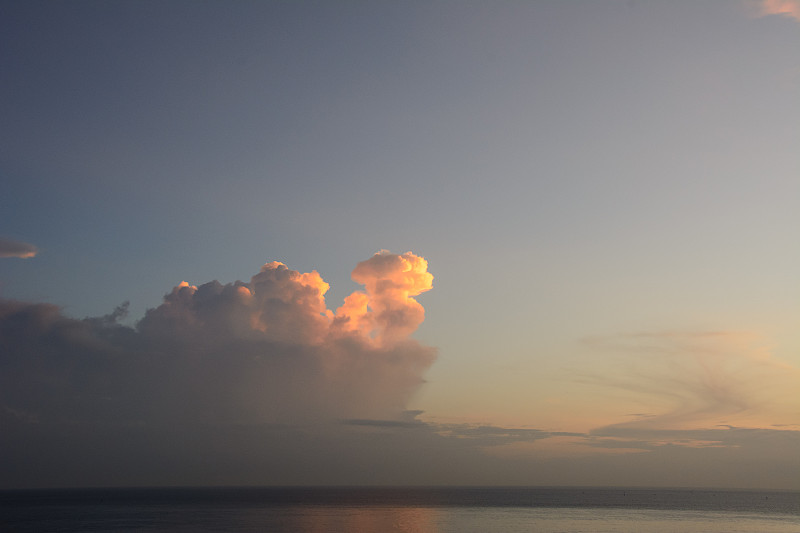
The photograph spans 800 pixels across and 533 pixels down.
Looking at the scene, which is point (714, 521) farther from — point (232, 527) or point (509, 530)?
point (232, 527)

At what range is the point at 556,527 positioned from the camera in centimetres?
10844

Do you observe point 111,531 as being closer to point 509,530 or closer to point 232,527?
point 232,527

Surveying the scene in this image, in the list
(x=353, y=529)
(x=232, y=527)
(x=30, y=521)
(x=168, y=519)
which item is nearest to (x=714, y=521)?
(x=353, y=529)

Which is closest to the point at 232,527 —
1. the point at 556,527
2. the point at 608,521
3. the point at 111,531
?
the point at 111,531

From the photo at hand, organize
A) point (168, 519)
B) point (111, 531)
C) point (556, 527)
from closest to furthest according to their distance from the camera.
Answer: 1. point (111, 531)
2. point (556, 527)
3. point (168, 519)

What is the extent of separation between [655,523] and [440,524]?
4531 cm

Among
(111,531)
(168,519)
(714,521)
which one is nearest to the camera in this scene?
(111,531)

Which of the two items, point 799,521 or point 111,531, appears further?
point 799,521

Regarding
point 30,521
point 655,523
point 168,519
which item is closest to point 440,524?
point 655,523

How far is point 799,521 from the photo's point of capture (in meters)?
131

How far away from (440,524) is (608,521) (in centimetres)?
3817

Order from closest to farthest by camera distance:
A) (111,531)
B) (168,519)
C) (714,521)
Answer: (111,531), (168,519), (714,521)

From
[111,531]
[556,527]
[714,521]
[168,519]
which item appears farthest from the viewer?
[714,521]

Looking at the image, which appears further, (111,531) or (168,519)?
(168,519)
